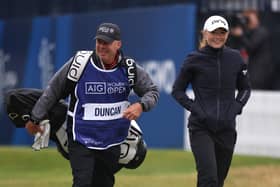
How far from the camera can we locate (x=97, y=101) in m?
9.49

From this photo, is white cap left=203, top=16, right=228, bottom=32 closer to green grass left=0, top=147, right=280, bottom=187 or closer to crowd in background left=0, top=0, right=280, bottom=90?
green grass left=0, top=147, right=280, bottom=187

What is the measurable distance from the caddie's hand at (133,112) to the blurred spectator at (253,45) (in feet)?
34.6

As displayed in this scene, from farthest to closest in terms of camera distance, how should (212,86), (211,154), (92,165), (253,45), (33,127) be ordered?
(253,45), (212,86), (211,154), (33,127), (92,165)

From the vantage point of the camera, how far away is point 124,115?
9344mm

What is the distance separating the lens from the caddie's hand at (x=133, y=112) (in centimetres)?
930

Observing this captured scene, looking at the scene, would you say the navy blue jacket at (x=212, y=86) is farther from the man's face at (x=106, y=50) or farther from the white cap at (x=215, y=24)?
the man's face at (x=106, y=50)

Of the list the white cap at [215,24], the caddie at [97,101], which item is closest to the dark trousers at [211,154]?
the caddie at [97,101]

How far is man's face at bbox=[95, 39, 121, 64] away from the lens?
30.5ft

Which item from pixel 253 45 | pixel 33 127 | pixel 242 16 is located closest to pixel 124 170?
pixel 253 45

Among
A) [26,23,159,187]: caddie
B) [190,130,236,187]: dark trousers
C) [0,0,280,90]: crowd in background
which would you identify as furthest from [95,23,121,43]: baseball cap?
[0,0,280,90]: crowd in background

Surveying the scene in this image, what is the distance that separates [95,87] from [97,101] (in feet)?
0.48

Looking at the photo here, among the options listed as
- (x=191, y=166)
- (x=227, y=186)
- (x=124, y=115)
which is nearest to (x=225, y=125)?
(x=124, y=115)

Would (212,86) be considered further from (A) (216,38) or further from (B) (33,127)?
(B) (33,127)

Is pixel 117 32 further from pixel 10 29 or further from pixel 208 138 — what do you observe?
pixel 10 29
